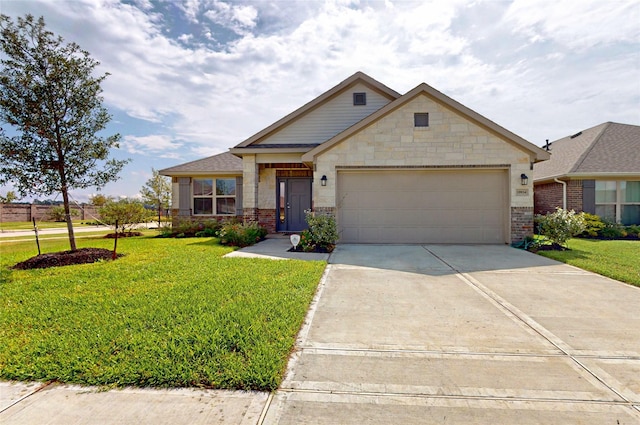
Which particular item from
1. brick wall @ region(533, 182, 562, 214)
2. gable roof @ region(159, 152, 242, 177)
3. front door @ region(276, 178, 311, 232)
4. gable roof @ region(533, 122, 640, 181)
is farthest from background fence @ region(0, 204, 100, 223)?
gable roof @ region(533, 122, 640, 181)

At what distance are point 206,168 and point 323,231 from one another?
8.34 metres

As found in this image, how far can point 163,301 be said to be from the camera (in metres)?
4.35

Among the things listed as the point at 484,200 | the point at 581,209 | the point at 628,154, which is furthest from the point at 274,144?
the point at 628,154

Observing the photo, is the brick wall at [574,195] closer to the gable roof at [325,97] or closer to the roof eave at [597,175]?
the roof eave at [597,175]

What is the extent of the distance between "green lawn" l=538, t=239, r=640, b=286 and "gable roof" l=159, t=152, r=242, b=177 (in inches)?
487

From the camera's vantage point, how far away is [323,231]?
9086mm

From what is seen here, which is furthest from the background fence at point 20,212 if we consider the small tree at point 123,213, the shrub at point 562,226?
the shrub at point 562,226

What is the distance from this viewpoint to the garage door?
9.98m

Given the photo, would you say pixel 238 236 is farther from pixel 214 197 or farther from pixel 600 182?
pixel 600 182

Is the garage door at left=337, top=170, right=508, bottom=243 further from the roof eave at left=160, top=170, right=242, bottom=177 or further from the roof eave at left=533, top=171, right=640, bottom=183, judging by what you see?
the roof eave at left=160, top=170, right=242, bottom=177

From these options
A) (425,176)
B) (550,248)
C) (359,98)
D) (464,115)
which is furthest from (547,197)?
(359,98)

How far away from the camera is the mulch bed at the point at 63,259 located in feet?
22.6

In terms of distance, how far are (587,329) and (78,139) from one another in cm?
1059

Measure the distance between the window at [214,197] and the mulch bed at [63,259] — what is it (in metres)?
7.03
